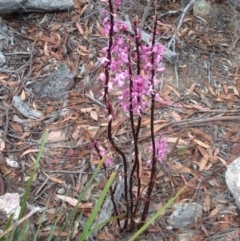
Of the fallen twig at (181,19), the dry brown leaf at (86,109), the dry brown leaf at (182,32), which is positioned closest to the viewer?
the dry brown leaf at (86,109)

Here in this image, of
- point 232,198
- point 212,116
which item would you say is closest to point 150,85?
point 232,198

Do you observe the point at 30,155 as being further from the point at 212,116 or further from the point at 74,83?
the point at 212,116

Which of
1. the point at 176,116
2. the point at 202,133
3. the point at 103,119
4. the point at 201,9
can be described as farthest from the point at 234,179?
the point at 201,9

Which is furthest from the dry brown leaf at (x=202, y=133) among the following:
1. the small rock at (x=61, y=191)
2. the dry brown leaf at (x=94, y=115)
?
the small rock at (x=61, y=191)

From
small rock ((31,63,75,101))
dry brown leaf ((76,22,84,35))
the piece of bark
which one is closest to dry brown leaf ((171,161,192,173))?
small rock ((31,63,75,101))

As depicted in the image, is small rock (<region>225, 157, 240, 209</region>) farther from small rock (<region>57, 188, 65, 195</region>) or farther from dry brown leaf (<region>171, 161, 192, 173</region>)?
small rock (<region>57, 188, 65, 195</region>)

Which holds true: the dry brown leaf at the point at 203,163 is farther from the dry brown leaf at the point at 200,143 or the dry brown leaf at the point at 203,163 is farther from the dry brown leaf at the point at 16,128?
the dry brown leaf at the point at 16,128
